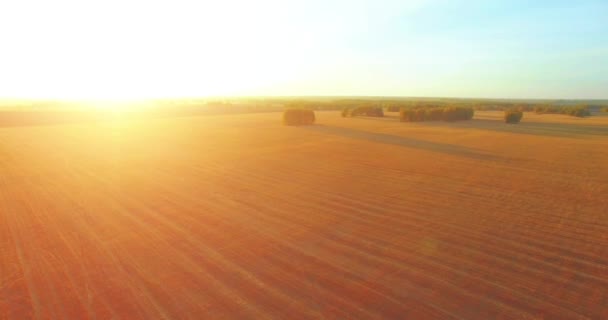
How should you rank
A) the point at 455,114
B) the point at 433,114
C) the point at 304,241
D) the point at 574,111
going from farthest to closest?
the point at 574,111
the point at 455,114
the point at 433,114
the point at 304,241

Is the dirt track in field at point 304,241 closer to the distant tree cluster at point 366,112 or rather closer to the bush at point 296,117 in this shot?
the bush at point 296,117

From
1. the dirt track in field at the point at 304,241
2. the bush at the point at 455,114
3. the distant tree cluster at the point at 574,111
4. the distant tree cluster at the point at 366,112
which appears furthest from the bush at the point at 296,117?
the distant tree cluster at the point at 574,111

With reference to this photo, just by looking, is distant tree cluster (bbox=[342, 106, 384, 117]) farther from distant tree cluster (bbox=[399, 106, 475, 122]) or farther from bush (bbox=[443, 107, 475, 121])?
bush (bbox=[443, 107, 475, 121])

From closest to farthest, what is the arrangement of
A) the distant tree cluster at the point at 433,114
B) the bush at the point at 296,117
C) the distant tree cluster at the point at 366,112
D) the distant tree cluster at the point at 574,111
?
the bush at the point at 296,117
the distant tree cluster at the point at 433,114
the distant tree cluster at the point at 366,112
the distant tree cluster at the point at 574,111

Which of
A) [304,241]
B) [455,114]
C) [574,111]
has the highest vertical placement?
[455,114]

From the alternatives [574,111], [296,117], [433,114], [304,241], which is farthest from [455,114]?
[304,241]

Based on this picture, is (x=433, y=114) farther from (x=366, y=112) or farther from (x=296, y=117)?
(x=296, y=117)

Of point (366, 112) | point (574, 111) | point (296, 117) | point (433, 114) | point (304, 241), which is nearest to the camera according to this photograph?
point (304, 241)

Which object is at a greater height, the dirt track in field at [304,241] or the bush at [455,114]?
the bush at [455,114]

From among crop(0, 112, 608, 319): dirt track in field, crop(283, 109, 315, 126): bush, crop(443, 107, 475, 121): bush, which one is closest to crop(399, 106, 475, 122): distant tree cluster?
crop(443, 107, 475, 121): bush

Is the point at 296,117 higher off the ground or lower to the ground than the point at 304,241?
higher
